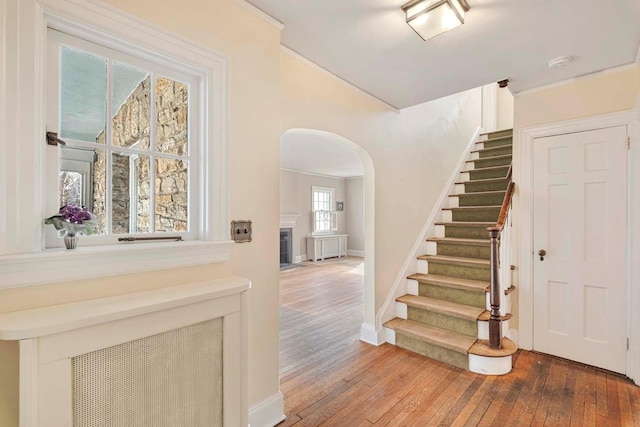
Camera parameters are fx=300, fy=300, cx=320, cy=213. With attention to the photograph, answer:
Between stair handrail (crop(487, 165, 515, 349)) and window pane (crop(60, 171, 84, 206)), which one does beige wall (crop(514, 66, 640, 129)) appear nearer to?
stair handrail (crop(487, 165, 515, 349))

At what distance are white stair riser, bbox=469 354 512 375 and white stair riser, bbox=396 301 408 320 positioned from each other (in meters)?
0.80

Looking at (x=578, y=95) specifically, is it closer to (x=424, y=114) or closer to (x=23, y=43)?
(x=424, y=114)

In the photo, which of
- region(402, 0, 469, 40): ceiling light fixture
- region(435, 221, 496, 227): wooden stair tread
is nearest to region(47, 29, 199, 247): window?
region(402, 0, 469, 40): ceiling light fixture

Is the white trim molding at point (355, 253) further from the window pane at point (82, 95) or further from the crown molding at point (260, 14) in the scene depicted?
the window pane at point (82, 95)

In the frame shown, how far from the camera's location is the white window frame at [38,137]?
100cm

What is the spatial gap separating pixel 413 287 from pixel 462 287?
537 mm

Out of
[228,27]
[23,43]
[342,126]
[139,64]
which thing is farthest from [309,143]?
[23,43]

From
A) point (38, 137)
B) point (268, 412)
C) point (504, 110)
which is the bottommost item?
point (268, 412)

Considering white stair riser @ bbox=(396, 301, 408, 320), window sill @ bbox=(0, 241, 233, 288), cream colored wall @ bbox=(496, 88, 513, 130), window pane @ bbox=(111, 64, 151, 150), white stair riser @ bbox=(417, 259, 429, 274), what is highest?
cream colored wall @ bbox=(496, 88, 513, 130)

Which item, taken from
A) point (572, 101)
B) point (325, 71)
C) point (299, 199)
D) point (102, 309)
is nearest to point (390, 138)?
point (325, 71)

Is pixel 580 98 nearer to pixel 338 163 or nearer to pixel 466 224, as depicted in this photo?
pixel 466 224

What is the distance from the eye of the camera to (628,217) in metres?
2.33

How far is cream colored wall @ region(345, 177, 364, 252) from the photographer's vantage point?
9102 millimetres

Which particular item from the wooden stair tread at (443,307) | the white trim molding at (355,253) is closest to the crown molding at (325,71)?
the wooden stair tread at (443,307)
